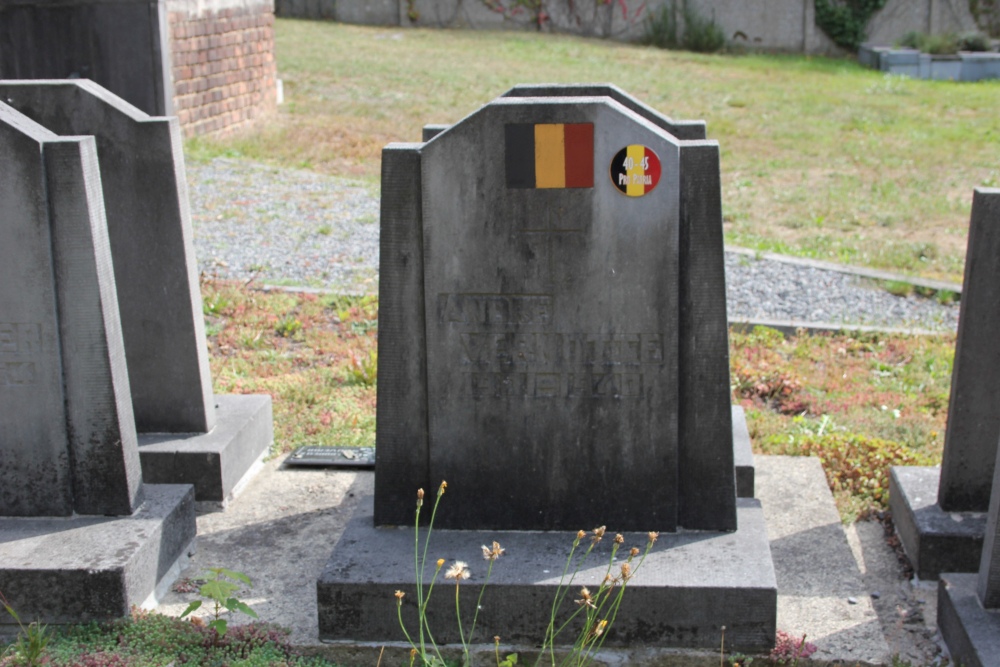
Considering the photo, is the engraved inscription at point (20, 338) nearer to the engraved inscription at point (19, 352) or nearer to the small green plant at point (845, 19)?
the engraved inscription at point (19, 352)

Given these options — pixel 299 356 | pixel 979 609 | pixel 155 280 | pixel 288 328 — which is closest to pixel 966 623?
pixel 979 609

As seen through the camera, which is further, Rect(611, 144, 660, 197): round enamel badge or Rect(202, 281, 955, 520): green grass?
Rect(202, 281, 955, 520): green grass

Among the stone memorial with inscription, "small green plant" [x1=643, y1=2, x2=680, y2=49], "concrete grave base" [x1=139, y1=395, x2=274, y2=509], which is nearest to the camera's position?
the stone memorial with inscription

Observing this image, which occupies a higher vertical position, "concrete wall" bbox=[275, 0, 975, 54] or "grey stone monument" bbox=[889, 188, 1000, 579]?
"concrete wall" bbox=[275, 0, 975, 54]

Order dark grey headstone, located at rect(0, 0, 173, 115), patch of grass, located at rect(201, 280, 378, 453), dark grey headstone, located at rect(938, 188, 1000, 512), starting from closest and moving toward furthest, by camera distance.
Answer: dark grey headstone, located at rect(938, 188, 1000, 512)
patch of grass, located at rect(201, 280, 378, 453)
dark grey headstone, located at rect(0, 0, 173, 115)

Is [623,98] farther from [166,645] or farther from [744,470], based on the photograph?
[166,645]

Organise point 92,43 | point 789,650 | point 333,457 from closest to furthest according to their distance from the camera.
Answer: point 789,650 < point 333,457 < point 92,43

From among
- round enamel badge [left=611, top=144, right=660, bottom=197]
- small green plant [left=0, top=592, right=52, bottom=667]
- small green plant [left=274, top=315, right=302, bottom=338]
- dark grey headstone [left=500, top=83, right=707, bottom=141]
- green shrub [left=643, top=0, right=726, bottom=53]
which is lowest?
small green plant [left=0, top=592, right=52, bottom=667]

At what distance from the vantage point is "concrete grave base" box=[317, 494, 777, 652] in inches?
118

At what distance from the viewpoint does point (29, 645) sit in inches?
116

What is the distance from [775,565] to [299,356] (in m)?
2.91

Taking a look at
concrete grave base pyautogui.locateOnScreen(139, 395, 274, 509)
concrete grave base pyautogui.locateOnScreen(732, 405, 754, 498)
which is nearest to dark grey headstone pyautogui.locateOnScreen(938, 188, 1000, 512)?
concrete grave base pyautogui.locateOnScreen(732, 405, 754, 498)

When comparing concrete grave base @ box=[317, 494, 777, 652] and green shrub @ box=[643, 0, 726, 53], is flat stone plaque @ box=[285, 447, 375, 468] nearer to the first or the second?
concrete grave base @ box=[317, 494, 777, 652]

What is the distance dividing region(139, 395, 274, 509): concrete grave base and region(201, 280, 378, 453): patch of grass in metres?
0.35
